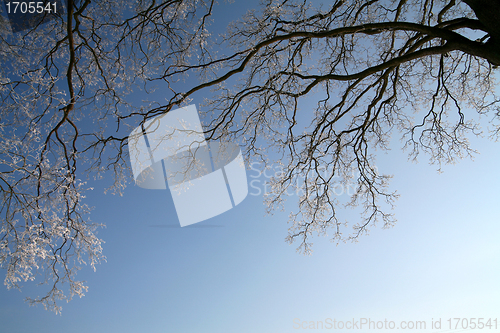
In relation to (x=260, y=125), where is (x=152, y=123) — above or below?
below

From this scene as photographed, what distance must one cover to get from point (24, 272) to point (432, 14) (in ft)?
19.4

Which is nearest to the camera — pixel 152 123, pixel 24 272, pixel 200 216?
pixel 24 272

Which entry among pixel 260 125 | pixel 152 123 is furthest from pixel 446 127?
pixel 152 123

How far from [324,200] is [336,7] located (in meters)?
2.75

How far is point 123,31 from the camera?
3559mm

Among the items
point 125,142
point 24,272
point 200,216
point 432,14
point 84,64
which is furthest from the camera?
point 200,216

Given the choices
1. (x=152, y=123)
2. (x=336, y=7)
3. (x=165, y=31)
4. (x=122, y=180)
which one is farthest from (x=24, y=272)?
(x=336, y=7)

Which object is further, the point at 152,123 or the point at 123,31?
the point at 123,31

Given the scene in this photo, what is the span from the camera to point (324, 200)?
4180 mm

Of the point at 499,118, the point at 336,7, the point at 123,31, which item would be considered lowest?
the point at 499,118

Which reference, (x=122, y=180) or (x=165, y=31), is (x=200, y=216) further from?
(x=165, y=31)

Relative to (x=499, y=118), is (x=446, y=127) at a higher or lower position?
higher

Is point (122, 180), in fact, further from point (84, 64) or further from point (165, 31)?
point (165, 31)

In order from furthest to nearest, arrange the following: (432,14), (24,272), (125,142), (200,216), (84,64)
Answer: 1. (200,216)
2. (432,14)
3. (84,64)
4. (125,142)
5. (24,272)
